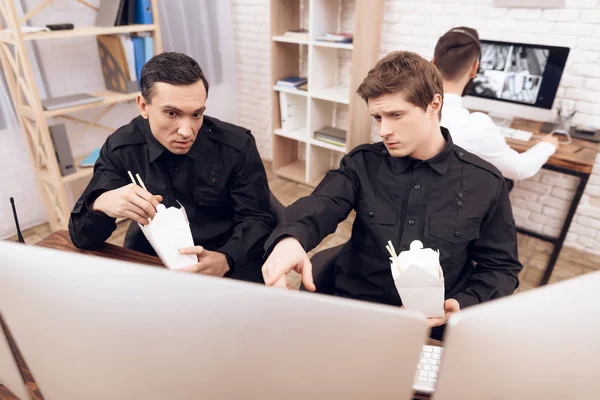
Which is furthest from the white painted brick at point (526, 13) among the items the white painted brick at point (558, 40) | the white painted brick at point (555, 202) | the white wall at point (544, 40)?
the white painted brick at point (555, 202)

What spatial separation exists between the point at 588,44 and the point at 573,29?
12cm

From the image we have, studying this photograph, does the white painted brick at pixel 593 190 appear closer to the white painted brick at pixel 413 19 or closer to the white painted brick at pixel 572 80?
the white painted brick at pixel 572 80

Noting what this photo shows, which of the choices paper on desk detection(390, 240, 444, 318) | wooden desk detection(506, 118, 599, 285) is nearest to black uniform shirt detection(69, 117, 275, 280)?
paper on desk detection(390, 240, 444, 318)

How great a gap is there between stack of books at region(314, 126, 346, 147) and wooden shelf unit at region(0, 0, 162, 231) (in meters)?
1.33

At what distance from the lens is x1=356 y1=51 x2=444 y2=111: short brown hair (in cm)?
117

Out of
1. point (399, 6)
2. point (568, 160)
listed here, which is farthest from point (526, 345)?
point (399, 6)

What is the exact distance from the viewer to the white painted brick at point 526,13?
2393mm

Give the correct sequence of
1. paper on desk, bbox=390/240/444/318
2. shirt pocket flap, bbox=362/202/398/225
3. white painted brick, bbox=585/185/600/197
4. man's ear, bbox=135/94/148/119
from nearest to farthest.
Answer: paper on desk, bbox=390/240/444/318 → shirt pocket flap, bbox=362/202/398/225 → man's ear, bbox=135/94/148/119 → white painted brick, bbox=585/185/600/197

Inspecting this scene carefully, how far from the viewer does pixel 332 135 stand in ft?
10.7

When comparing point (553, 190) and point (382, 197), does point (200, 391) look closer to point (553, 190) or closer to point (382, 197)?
point (382, 197)

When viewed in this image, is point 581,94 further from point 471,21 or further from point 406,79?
point 406,79

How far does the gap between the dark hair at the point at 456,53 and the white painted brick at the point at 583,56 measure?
3.07ft

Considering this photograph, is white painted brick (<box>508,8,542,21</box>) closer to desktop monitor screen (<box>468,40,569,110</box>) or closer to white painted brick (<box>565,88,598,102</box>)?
desktop monitor screen (<box>468,40,569,110</box>)

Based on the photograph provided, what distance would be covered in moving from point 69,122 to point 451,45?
2.41 metres
